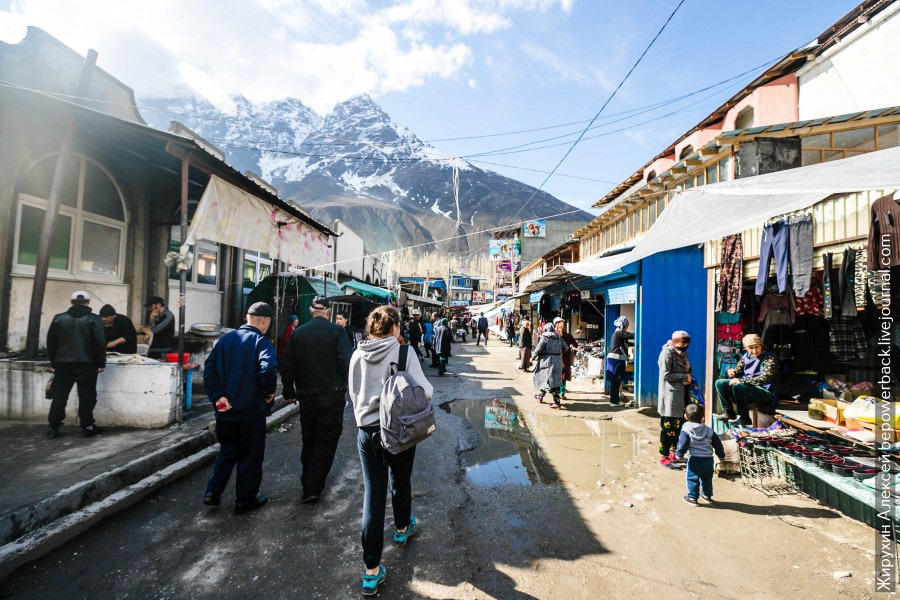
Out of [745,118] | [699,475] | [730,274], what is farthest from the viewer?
[745,118]

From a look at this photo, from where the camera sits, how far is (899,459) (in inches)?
146

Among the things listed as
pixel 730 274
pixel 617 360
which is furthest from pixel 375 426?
pixel 617 360

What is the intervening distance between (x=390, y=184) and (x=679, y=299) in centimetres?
18237

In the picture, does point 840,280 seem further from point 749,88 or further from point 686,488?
point 749,88

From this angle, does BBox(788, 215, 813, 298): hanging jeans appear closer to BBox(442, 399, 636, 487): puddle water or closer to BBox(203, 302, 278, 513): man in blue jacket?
BBox(442, 399, 636, 487): puddle water

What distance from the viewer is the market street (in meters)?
2.56

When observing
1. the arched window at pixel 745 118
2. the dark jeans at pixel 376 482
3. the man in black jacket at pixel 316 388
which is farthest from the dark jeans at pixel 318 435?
the arched window at pixel 745 118

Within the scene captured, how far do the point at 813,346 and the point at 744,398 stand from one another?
→ 158 centimetres

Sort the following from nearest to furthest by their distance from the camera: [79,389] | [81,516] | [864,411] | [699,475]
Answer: [81,516] < [699,475] < [864,411] < [79,389]

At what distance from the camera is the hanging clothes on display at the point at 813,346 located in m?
5.64

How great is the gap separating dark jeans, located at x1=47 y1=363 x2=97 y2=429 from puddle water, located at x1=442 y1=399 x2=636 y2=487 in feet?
15.1

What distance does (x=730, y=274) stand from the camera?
5.94 metres

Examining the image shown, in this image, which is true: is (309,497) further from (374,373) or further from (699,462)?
(699,462)

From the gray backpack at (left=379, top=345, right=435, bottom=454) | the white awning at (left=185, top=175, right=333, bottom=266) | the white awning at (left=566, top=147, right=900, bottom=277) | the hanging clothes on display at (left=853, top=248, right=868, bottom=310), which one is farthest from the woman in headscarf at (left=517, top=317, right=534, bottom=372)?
the gray backpack at (left=379, top=345, right=435, bottom=454)
